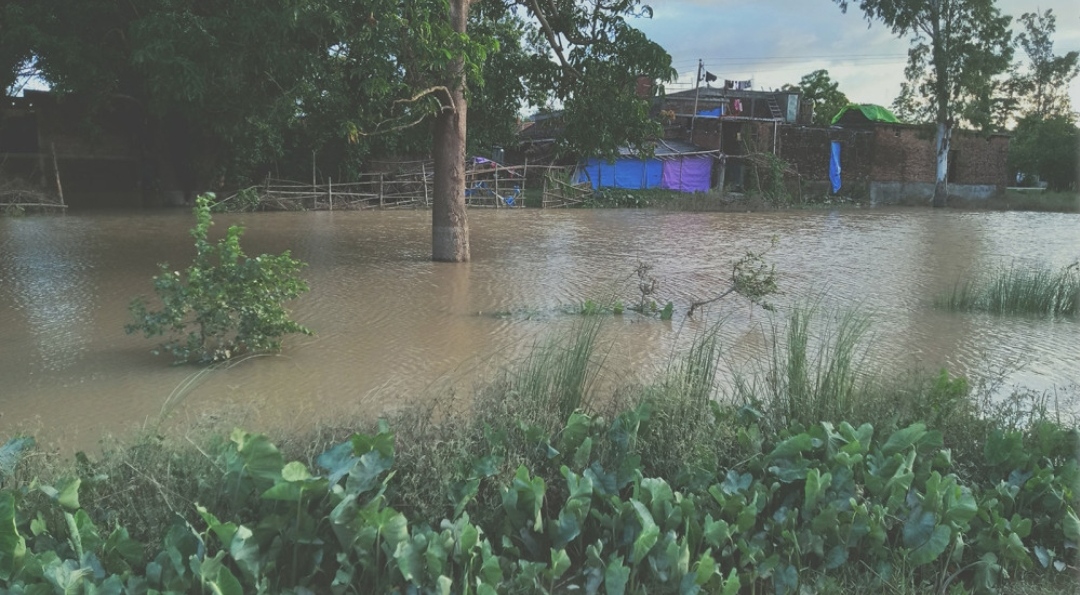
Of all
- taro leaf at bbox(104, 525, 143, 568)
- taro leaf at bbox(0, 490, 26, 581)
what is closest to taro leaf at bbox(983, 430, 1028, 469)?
taro leaf at bbox(104, 525, 143, 568)

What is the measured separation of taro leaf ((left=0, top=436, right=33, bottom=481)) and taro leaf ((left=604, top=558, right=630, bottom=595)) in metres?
2.37

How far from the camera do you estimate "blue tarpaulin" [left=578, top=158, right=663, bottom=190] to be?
33.1 meters

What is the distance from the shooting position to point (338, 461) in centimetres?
314

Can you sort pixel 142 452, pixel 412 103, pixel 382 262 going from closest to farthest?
pixel 142 452, pixel 412 103, pixel 382 262

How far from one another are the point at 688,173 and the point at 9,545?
33.8m

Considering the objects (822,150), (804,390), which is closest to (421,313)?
(804,390)

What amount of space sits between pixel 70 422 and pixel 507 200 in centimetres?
2347

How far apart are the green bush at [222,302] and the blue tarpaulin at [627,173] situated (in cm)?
2699

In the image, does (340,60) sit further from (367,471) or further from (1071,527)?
(1071,527)

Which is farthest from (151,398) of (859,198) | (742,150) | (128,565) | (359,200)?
(859,198)

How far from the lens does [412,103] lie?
10.9 metres

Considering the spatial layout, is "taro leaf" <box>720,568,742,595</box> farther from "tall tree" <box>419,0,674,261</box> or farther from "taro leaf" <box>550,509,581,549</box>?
"tall tree" <box>419,0,674,261</box>

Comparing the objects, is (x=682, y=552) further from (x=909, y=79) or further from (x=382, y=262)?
(x=909, y=79)

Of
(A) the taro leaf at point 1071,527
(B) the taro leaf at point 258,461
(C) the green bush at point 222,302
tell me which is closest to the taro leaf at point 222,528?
(B) the taro leaf at point 258,461
